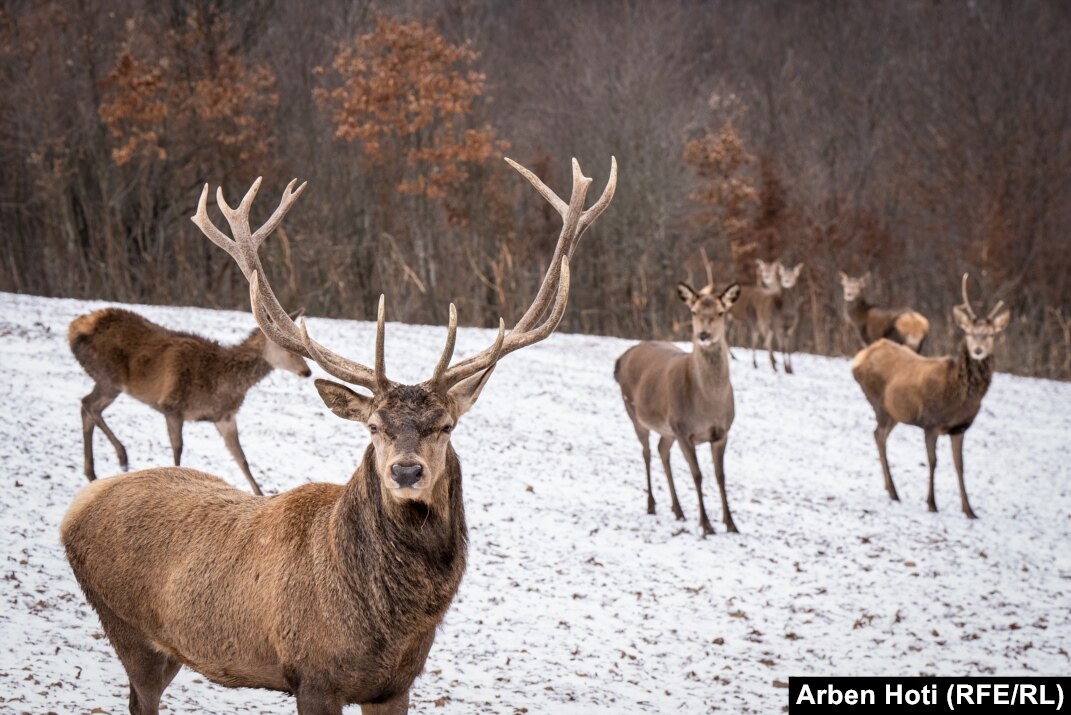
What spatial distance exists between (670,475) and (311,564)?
5.30 meters

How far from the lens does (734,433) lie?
38.0 ft

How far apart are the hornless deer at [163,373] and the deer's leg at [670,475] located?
3.35m

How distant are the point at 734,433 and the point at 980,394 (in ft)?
8.89

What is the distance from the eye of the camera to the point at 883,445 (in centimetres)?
1020

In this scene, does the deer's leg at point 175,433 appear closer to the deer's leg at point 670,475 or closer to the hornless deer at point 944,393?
the deer's leg at point 670,475

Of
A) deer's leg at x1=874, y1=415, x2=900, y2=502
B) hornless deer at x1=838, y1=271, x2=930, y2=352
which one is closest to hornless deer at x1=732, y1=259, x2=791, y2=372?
hornless deer at x1=838, y1=271, x2=930, y2=352

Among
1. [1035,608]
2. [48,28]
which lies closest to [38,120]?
[48,28]

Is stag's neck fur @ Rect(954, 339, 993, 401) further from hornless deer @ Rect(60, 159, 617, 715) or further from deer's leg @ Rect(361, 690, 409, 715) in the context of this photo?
deer's leg @ Rect(361, 690, 409, 715)

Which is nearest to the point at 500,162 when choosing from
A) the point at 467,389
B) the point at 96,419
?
the point at 96,419

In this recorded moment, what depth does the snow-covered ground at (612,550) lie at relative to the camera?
571 cm

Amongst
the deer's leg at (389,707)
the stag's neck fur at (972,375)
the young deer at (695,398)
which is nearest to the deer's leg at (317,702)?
the deer's leg at (389,707)

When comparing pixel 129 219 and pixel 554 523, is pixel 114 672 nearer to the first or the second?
pixel 554 523

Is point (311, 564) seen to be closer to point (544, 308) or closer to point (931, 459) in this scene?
point (544, 308)

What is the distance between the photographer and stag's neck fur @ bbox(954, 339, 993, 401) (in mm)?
9641
